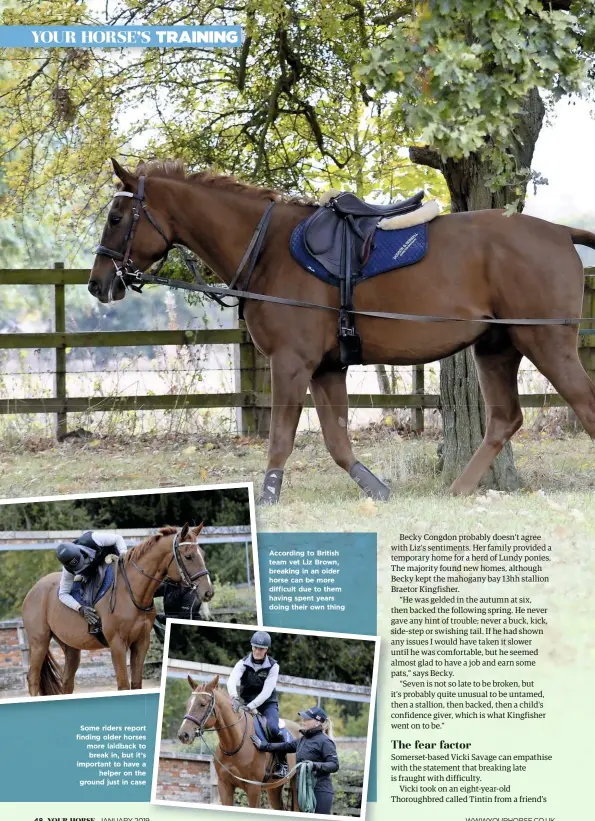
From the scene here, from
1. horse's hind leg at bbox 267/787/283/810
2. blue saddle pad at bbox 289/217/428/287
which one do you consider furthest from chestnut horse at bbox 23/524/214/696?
blue saddle pad at bbox 289/217/428/287

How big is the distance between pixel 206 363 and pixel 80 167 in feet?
5.56

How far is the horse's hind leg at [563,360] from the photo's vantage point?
541 cm

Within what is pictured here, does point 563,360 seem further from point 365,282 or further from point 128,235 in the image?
point 128,235

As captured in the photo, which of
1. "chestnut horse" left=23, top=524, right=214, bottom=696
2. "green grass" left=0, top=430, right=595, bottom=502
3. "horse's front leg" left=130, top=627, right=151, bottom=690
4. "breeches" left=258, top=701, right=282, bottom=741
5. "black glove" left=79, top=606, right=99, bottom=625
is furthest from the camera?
"green grass" left=0, top=430, right=595, bottom=502

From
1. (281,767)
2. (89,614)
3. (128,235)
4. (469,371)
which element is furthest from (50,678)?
(469,371)

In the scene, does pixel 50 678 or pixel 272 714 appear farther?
pixel 50 678

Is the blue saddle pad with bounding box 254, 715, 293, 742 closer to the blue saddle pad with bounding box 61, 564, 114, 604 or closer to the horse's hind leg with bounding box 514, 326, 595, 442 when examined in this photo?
the blue saddle pad with bounding box 61, 564, 114, 604

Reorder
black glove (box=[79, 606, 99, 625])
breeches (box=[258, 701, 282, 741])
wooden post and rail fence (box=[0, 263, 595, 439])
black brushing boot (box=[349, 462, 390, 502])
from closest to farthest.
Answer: breeches (box=[258, 701, 282, 741]) < black glove (box=[79, 606, 99, 625]) < black brushing boot (box=[349, 462, 390, 502]) < wooden post and rail fence (box=[0, 263, 595, 439])

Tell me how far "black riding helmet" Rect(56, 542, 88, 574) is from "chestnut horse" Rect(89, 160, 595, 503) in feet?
4.84

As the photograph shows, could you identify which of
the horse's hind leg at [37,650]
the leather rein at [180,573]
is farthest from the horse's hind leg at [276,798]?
the horse's hind leg at [37,650]

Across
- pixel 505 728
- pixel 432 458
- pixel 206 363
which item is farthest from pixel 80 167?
pixel 505 728

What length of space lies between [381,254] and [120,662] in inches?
103

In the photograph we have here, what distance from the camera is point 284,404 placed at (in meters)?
5.31

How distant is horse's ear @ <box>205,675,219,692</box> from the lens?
386 cm
